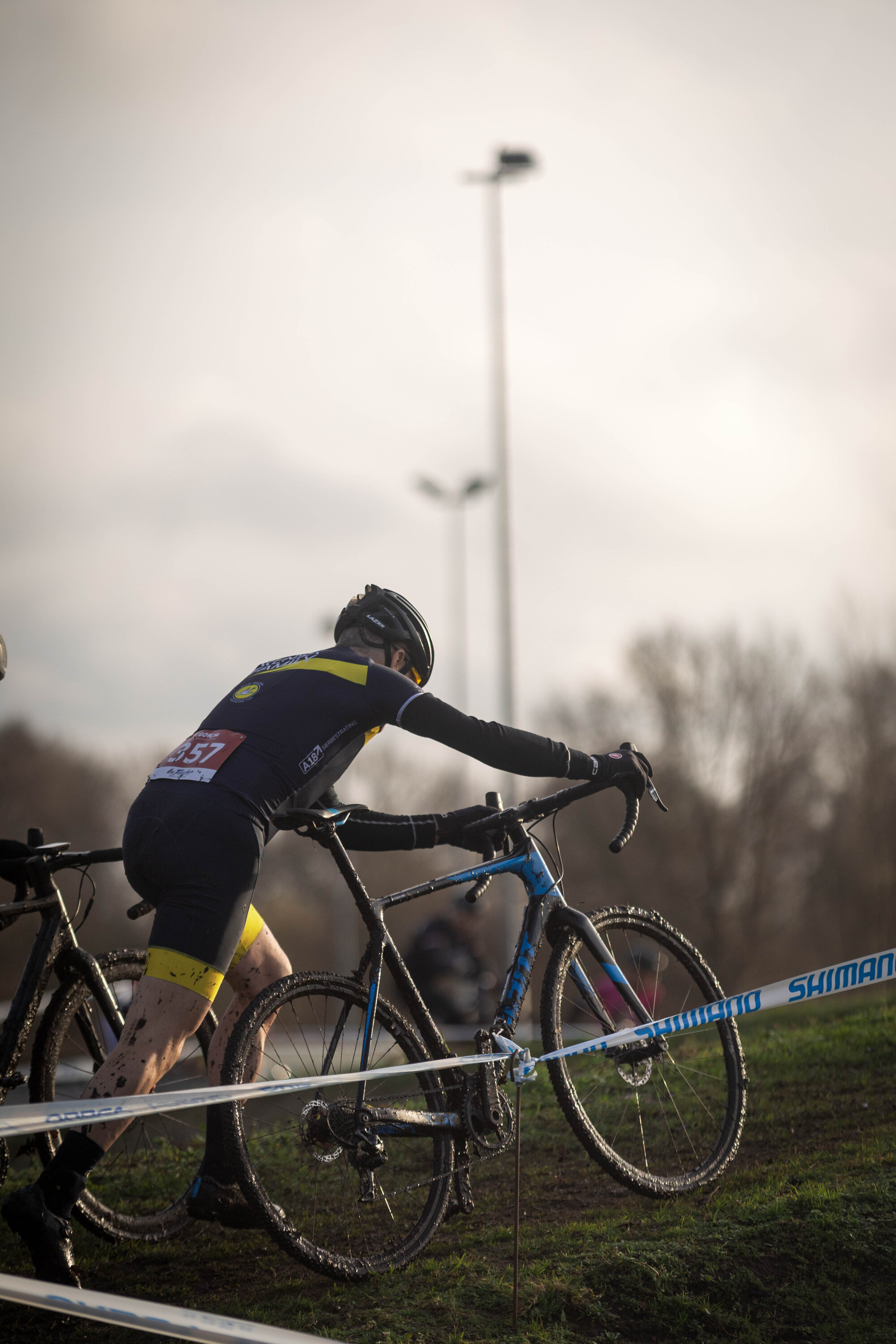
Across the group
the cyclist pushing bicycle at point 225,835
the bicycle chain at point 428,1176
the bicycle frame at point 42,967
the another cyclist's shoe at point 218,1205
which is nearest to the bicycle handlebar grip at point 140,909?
the cyclist pushing bicycle at point 225,835

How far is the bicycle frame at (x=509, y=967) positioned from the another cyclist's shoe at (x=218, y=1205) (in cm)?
45

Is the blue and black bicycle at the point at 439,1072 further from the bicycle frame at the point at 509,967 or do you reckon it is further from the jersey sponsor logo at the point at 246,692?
the jersey sponsor logo at the point at 246,692

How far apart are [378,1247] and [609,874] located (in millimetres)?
33380

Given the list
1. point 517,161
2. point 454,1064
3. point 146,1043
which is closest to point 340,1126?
point 454,1064

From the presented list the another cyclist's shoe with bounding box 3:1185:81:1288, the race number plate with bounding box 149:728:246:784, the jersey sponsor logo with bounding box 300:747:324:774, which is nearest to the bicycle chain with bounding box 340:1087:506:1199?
the another cyclist's shoe with bounding box 3:1185:81:1288

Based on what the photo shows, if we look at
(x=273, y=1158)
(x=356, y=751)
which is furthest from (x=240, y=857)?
(x=273, y=1158)

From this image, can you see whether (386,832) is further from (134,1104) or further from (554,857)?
(134,1104)

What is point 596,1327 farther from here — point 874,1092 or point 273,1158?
point 874,1092

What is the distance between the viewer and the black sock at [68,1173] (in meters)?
3.00

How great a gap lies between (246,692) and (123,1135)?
151cm

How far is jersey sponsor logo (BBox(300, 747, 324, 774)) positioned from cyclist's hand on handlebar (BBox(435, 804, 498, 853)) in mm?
701

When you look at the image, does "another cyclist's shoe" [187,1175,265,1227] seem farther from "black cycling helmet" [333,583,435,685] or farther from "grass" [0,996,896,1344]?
"black cycling helmet" [333,583,435,685]

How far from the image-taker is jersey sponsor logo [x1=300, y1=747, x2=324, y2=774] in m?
3.44

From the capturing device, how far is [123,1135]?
11.7 feet
